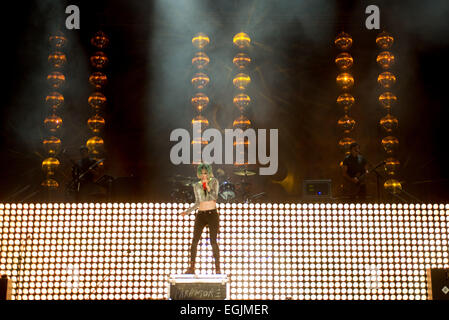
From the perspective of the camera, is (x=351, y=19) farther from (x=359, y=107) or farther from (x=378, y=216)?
(x=378, y=216)

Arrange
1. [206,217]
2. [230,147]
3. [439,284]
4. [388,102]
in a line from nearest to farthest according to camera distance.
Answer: [439,284]
[206,217]
[388,102]
[230,147]

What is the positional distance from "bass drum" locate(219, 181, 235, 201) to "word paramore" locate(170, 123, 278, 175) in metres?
→ 1.54

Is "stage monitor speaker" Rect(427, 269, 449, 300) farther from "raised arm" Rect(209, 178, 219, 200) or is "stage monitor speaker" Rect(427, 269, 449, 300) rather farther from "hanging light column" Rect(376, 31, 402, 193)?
"hanging light column" Rect(376, 31, 402, 193)

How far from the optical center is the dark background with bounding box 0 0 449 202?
504 inches

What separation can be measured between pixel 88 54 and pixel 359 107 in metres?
9.73

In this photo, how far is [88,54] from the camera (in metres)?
13.2

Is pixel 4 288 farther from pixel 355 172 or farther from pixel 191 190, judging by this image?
pixel 355 172

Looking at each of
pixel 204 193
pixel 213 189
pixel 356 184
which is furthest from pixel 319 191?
pixel 204 193

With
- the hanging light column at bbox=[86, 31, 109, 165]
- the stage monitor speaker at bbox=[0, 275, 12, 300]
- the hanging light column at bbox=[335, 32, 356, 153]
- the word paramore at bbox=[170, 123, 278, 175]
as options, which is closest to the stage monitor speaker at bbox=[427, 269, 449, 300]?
the stage monitor speaker at bbox=[0, 275, 12, 300]

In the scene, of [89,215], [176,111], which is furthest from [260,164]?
[89,215]

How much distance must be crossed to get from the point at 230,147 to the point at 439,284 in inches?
320

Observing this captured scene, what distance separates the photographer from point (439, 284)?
550 centimetres

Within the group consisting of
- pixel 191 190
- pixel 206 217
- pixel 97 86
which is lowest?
pixel 206 217

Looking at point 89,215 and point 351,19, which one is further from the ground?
point 351,19
